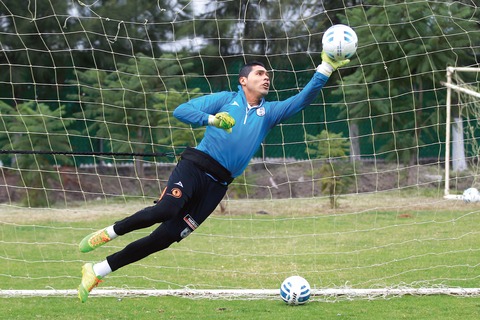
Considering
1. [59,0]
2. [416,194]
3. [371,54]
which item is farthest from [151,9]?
[416,194]

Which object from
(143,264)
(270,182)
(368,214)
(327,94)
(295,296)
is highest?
(327,94)

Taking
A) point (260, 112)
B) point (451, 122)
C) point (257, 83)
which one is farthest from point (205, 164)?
point (451, 122)

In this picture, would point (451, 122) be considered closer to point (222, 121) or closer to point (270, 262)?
point (270, 262)

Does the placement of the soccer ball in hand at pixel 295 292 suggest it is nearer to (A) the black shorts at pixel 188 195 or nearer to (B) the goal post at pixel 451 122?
(A) the black shorts at pixel 188 195

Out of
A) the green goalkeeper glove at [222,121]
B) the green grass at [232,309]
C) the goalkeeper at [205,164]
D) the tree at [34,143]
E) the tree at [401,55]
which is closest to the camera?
the green goalkeeper glove at [222,121]

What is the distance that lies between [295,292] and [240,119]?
1768 millimetres

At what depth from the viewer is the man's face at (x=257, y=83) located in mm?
6834

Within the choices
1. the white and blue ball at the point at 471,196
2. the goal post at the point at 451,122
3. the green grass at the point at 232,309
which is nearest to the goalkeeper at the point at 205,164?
the green grass at the point at 232,309

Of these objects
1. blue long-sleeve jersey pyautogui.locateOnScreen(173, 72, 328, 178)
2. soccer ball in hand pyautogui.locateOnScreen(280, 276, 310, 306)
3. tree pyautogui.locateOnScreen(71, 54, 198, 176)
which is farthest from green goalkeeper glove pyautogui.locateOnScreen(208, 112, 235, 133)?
tree pyautogui.locateOnScreen(71, 54, 198, 176)

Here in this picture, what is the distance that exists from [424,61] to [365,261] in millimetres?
4614

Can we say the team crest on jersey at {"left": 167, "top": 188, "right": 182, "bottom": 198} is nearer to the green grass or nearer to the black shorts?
the black shorts

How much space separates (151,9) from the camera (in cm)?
1566

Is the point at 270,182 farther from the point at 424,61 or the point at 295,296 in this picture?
the point at 295,296

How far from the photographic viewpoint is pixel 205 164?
21.6ft
